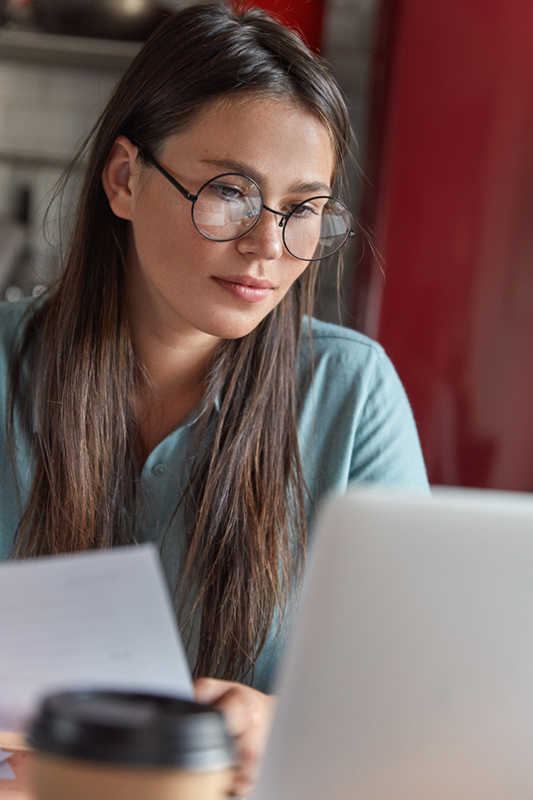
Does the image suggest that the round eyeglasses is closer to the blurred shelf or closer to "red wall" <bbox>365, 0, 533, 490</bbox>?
"red wall" <bbox>365, 0, 533, 490</bbox>

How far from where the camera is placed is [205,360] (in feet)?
4.27

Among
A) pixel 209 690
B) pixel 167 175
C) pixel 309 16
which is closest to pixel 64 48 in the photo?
pixel 309 16

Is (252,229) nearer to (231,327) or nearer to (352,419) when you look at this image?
(231,327)

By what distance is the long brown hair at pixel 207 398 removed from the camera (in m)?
1.14

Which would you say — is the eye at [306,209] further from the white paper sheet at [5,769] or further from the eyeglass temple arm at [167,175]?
the white paper sheet at [5,769]

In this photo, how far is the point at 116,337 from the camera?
125 cm

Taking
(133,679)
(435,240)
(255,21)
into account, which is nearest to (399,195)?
(435,240)

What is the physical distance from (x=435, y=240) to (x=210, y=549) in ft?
5.09

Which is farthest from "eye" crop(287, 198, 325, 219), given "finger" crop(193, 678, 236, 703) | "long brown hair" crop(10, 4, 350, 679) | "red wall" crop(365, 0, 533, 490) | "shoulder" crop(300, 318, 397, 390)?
"red wall" crop(365, 0, 533, 490)

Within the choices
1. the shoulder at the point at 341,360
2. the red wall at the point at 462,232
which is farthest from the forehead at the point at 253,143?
the red wall at the point at 462,232

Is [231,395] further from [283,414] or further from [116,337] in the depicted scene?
[116,337]

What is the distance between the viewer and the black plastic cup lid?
430 millimetres

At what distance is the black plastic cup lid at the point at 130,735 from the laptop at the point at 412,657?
35mm

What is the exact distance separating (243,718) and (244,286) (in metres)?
0.63
